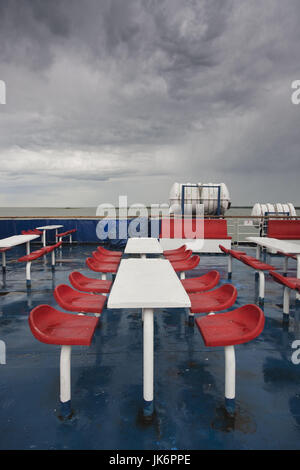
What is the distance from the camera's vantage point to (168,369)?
2518 mm

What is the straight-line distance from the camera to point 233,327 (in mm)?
2115

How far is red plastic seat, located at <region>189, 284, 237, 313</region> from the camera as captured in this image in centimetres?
243

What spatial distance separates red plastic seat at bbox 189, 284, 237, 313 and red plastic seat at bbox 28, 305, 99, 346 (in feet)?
2.93

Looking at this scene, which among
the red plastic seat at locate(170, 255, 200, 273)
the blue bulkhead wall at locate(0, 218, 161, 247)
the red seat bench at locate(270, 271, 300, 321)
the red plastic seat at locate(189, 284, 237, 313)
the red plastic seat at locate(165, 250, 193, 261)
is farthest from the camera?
the blue bulkhead wall at locate(0, 218, 161, 247)

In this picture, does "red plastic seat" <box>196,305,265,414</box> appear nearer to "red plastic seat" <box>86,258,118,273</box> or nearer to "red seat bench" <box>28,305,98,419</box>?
"red seat bench" <box>28,305,98,419</box>

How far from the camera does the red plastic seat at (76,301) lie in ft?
8.02

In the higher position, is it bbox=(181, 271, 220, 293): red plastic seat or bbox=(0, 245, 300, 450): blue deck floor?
bbox=(181, 271, 220, 293): red plastic seat

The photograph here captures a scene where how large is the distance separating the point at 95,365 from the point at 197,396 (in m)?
0.98

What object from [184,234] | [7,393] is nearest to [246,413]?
[7,393]

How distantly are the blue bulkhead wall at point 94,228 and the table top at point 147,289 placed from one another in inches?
308

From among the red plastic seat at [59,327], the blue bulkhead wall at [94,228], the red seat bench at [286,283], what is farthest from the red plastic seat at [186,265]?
the blue bulkhead wall at [94,228]

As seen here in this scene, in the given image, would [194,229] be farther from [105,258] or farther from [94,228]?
[105,258]

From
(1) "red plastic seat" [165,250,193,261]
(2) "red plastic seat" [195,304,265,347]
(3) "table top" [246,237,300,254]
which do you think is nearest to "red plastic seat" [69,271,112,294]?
(2) "red plastic seat" [195,304,265,347]

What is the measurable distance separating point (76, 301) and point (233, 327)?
57.5 inches
